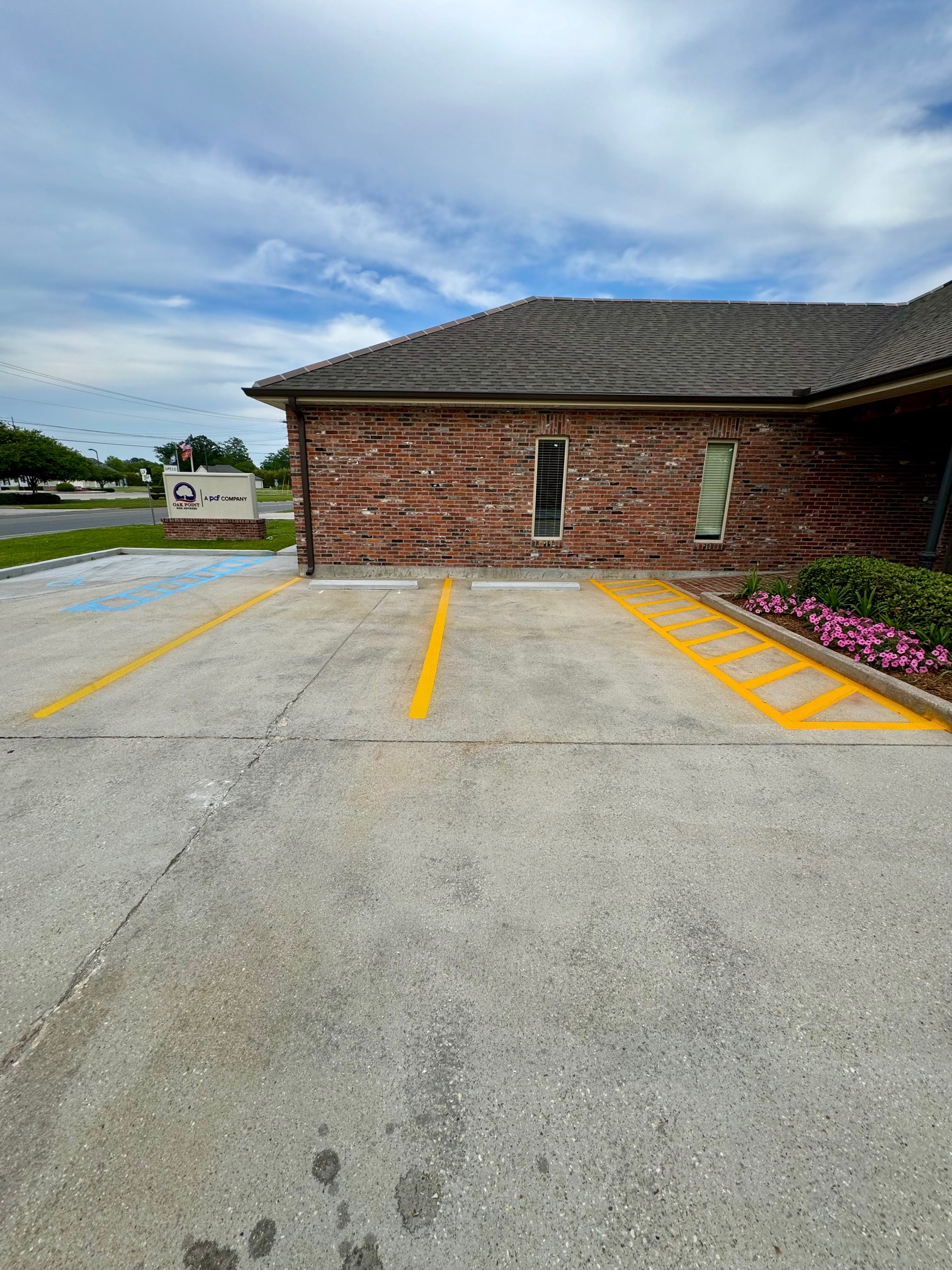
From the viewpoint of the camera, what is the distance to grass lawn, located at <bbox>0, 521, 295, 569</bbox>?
42.0 ft

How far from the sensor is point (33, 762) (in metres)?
3.77

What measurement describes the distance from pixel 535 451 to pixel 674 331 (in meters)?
4.70

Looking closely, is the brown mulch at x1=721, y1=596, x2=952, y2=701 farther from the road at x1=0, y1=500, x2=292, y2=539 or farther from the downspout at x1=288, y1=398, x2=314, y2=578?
the road at x1=0, y1=500, x2=292, y2=539

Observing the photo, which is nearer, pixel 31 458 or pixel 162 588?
pixel 162 588

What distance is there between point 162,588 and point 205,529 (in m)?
7.26

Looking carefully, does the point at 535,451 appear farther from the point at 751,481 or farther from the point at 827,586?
the point at 827,586

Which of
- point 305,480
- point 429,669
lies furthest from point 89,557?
point 429,669

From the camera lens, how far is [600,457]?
10.2 m

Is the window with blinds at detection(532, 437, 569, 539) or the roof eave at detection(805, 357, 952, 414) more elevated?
the roof eave at detection(805, 357, 952, 414)

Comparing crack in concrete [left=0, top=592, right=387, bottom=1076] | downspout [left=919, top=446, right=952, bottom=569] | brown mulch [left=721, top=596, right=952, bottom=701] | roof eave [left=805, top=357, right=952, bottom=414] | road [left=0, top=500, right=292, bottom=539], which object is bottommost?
crack in concrete [left=0, top=592, right=387, bottom=1076]

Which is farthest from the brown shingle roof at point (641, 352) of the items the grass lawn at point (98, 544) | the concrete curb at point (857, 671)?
the grass lawn at point (98, 544)

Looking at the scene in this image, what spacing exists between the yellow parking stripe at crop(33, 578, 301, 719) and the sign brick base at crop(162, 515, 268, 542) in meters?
8.60

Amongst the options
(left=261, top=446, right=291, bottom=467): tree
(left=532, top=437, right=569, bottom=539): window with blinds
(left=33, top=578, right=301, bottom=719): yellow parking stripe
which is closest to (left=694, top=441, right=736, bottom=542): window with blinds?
(left=532, top=437, right=569, bottom=539): window with blinds

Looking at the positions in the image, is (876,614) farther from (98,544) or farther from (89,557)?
(98,544)
